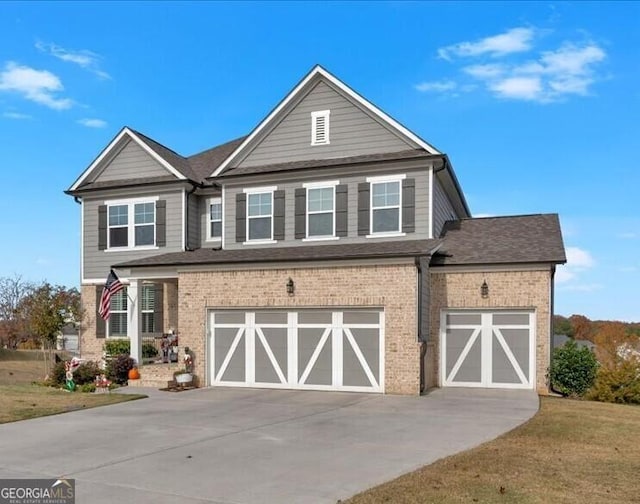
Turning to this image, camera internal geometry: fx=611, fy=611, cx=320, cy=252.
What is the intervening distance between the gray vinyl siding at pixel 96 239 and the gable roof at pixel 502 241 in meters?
9.66

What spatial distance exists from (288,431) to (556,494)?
5492 mm

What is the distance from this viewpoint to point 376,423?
40.4ft

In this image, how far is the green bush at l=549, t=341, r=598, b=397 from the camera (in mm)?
17547

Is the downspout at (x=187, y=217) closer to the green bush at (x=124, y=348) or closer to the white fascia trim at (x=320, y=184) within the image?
the green bush at (x=124, y=348)

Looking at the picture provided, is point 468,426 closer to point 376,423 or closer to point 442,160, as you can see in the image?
point 376,423

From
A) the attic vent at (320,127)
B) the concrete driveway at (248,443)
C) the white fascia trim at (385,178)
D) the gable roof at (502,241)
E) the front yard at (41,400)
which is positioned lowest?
the front yard at (41,400)

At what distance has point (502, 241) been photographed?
1959cm

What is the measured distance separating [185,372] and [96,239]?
8003mm

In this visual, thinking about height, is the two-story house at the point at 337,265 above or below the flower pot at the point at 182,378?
above

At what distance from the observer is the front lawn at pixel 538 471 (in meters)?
7.12

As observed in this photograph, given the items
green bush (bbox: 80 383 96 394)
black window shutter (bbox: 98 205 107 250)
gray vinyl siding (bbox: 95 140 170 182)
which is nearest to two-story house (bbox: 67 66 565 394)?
gray vinyl siding (bbox: 95 140 170 182)

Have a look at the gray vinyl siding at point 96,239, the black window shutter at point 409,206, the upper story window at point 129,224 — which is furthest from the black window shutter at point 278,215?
the upper story window at point 129,224

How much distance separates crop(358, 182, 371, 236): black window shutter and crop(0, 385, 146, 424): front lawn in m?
8.38

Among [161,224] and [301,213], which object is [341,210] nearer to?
[301,213]
